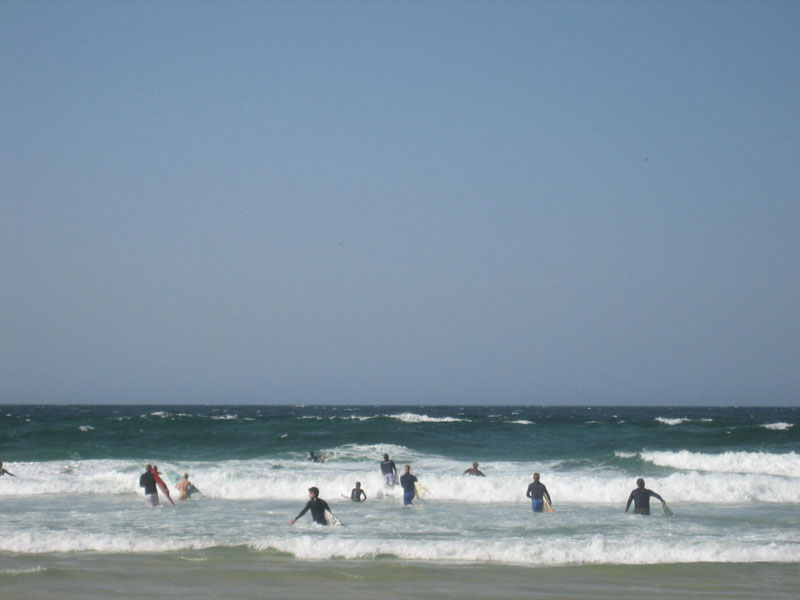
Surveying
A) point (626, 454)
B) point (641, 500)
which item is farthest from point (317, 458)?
point (641, 500)

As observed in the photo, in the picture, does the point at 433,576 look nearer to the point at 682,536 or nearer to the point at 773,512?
the point at 682,536

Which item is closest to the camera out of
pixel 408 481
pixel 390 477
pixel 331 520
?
pixel 331 520

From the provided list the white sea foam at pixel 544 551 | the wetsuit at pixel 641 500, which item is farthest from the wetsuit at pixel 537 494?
the white sea foam at pixel 544 551

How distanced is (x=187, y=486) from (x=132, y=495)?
2906 mm

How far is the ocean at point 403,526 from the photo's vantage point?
11.8 metres

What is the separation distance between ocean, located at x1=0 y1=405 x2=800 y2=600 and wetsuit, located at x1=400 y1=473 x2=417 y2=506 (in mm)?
246

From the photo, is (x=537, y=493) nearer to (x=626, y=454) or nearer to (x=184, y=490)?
(x=184, y=490)

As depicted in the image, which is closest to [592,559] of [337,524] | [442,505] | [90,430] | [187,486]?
[337,524]

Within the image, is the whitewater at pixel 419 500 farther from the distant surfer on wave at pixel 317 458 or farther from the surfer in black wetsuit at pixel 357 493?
the distant surfer on wave at pixel 317 458

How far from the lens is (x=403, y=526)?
1772 cm

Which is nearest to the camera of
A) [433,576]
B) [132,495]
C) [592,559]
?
[433,576]

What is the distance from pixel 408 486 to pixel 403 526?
344 cm

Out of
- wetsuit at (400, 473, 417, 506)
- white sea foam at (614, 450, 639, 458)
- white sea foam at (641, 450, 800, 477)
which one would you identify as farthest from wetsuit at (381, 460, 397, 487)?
white sea foam at (641, 450, 800, 477)

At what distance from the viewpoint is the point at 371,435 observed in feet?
140
